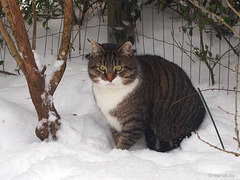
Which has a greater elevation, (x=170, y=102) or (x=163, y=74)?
(x=163, y=74)

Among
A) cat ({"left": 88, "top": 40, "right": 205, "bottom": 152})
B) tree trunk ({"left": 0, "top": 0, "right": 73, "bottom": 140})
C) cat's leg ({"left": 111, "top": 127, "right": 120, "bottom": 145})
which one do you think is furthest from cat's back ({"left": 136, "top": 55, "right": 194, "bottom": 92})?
tree trunk ({"left": 0, "top": 0, "right": 73, "bottom": 140})

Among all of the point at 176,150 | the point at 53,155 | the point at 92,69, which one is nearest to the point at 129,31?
the point at 92,69

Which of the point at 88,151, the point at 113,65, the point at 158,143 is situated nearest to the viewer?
the point at 88,151

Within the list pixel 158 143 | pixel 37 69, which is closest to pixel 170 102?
pixel 158 143

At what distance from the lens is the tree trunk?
226 cm

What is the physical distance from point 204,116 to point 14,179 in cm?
162

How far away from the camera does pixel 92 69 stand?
2.68 m

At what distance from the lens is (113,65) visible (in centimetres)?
259

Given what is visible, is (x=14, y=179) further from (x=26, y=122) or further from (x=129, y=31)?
(x=129, y=31)

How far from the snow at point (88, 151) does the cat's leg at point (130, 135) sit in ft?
0.37

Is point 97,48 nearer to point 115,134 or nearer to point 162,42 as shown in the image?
point 115,134

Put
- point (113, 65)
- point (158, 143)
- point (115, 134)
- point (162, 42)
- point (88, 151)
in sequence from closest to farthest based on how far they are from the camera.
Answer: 1. point (88, 151)
2. point (113, 65)
3. point (158, 143)
4. point (115, 134)
5. point (162, 42)

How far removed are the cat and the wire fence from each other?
2.87 ft

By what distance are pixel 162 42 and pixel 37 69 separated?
213 centimetres
